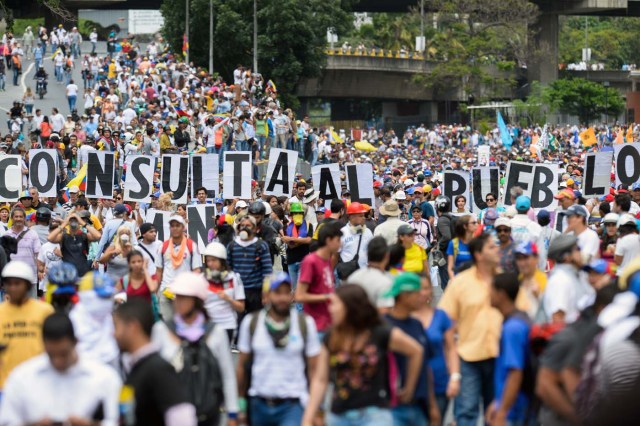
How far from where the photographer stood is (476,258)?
999 cm

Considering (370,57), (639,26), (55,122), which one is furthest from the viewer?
A: (639,26)

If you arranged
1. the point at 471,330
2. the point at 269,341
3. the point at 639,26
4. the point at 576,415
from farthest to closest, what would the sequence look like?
the point at 639,26
the point at 471,330
the point at 269,341
the point at 576,415

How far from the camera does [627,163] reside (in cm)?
2100

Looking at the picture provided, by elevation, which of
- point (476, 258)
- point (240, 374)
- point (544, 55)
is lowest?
point (240, 374)

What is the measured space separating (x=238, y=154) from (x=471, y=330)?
11.4m

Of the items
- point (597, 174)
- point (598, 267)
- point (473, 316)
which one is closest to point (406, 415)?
point (473, 316)

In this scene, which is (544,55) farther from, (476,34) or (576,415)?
(576,415)

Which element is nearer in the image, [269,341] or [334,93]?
[269,341]

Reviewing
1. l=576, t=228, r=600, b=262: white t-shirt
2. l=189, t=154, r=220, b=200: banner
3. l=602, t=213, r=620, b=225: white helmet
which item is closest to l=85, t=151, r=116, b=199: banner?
l=189, t=154, r=220, b=200: banner

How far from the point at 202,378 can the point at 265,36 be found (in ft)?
193

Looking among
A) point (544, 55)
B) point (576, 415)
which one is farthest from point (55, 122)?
point (544, 55)

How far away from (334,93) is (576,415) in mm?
85335

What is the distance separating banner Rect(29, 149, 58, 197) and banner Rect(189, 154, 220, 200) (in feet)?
6.66

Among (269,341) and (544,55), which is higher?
(544,55)
